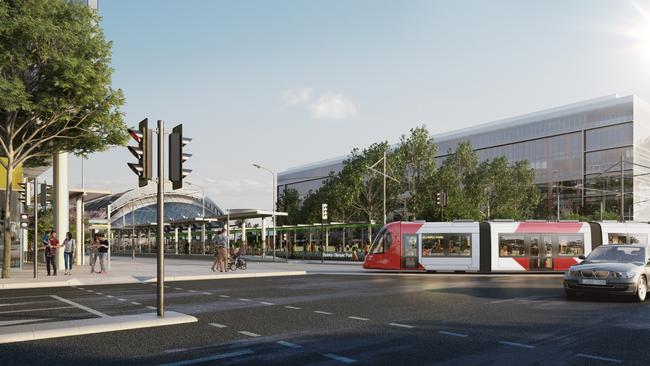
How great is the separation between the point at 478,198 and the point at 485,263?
130ft

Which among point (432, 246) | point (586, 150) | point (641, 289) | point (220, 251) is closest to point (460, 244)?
point (432, 246)

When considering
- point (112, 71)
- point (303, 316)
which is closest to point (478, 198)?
point (112, 71)

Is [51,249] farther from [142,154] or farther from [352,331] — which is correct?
[352,331]

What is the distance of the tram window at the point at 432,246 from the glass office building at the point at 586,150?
46947mm

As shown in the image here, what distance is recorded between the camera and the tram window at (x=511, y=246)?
2700 cm

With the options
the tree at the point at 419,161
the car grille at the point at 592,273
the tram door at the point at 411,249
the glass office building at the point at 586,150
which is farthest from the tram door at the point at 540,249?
the glass office building at the point at 586,150

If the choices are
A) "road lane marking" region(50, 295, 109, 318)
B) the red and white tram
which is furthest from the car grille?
the red and white tram

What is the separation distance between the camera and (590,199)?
78.9m

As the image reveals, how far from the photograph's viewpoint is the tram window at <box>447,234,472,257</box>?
27.2m

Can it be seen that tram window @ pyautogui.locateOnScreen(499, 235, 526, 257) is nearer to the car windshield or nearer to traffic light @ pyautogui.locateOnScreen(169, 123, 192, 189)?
the car windshield

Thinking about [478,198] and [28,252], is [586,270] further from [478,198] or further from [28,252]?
[478,198]

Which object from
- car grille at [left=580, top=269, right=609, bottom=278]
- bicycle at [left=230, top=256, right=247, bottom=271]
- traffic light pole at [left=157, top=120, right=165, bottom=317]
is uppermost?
traffic light pole at [left=157, top=120, right=165, bottom=317]

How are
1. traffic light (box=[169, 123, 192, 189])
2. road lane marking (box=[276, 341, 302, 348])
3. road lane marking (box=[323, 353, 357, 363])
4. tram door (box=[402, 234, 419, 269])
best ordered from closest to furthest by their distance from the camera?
road lane marking (box=[323, 353, 357, 363]) < road lane marking (box=[276, 341, 302, 348]) < traffic light (box=[169, 123, 192, 189]) < tram door (box=[402, 234, 419, 269])

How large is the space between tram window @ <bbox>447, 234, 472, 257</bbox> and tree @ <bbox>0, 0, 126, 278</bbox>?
1587 centimetres
